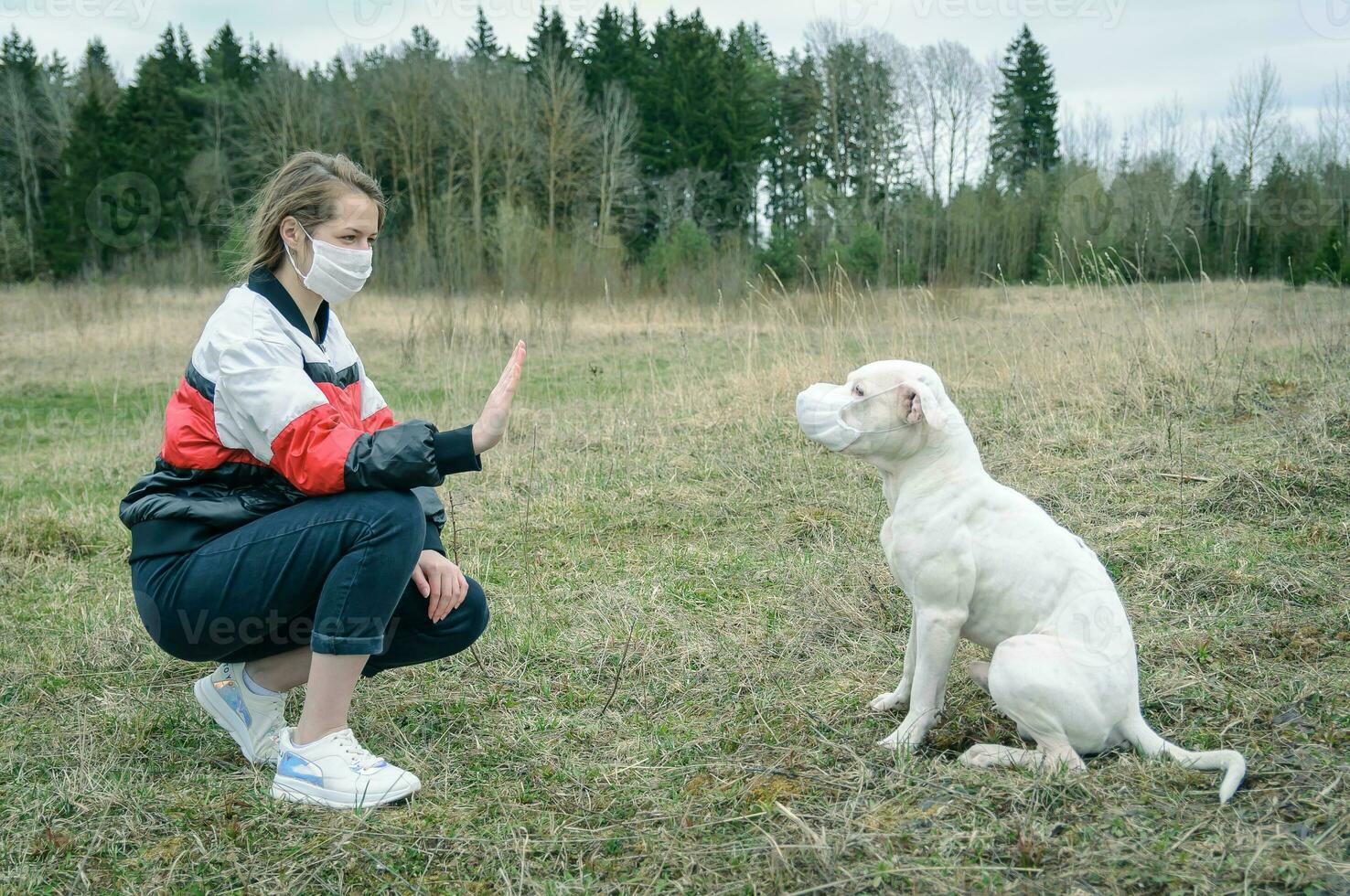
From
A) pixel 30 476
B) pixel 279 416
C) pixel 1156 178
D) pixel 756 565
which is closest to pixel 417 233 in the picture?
pixel 1156 178

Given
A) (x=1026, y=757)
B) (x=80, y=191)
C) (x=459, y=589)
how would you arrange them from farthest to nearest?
(x=80, y=191), (x=459, y=589), (x=1026, y=757)

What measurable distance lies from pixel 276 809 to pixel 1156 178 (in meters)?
23.7

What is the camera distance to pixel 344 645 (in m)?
2.73

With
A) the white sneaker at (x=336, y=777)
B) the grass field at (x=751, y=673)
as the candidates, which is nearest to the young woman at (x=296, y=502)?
the white sneaker at (x=336, y=777)

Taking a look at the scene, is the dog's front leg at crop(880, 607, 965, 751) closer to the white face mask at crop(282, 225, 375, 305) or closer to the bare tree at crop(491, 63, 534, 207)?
the white face mask at crop(282, 225, 375, 305)

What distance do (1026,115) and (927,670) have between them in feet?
114

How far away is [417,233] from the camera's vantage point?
25641 millimetres

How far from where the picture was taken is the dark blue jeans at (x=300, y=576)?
2.72 metres

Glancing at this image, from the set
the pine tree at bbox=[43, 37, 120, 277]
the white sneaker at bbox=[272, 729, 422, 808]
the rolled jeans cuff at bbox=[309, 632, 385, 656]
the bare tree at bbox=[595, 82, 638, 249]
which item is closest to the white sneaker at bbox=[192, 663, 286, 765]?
the white sneaker at bbox=[272, 729, 422, 808]

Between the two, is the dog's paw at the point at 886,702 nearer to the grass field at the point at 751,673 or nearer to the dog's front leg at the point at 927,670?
the grass field at the point at 751,673

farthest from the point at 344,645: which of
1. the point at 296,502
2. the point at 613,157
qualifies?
the point at 613,157

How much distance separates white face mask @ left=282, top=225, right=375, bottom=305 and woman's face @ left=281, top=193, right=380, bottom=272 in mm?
15

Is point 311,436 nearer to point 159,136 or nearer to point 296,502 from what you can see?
point 296,502

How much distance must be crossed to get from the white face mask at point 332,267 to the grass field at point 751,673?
4.81 feet
